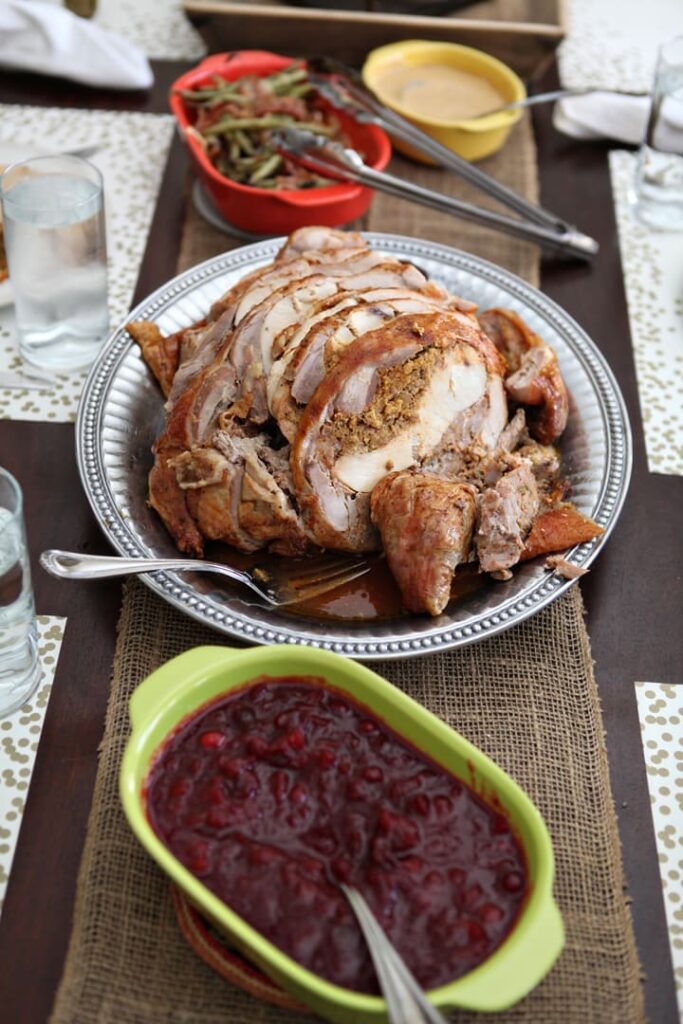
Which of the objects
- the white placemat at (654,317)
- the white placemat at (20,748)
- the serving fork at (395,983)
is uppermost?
the serving fork at (395,983)

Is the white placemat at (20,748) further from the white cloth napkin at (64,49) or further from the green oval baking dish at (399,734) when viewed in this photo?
the white cloth napkin at (64,49)

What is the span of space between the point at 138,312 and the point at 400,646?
119 cm

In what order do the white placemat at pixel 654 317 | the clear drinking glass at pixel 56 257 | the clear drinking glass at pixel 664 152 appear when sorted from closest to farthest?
the clear drinking glass at pixel 56 257
the white placemat at pixel 654 317
the clear drinking glass at pixel 664 152

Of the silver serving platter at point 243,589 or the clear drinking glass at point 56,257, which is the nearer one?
the silver serving platter at point 243,589

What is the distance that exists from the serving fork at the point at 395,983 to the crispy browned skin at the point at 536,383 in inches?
53.1

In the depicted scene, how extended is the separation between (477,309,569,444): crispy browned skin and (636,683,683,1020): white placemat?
647mm

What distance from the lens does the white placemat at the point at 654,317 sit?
2.75m

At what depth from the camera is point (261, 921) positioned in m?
1.45

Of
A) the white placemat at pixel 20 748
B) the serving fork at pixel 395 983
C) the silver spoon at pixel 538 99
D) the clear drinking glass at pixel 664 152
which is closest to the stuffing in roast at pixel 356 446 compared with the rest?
the white placemat at pixel 20 748

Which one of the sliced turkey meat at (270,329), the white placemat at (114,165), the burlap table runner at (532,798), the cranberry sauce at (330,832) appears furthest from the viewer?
the white placemat at (114,165)

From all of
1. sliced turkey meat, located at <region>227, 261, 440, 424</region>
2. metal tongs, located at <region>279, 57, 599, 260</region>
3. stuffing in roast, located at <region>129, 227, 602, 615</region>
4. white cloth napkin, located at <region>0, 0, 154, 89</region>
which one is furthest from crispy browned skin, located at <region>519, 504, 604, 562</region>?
white cloth napkin, located at <region>0, 0, 154, 89</region>

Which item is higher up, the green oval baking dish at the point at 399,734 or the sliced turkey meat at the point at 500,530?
the green oval baking dish at the point at 399,734

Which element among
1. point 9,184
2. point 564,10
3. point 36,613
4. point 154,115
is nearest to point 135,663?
point 36,613

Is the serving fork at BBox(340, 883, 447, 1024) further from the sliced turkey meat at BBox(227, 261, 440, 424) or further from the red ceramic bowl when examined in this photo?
the red ceramic bowl
